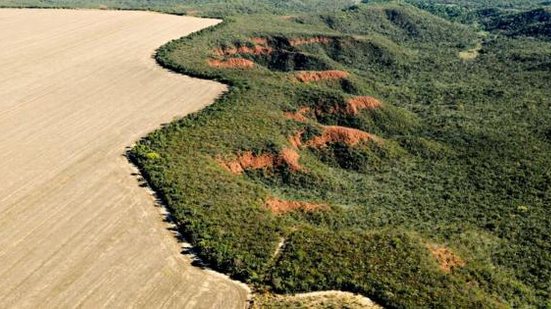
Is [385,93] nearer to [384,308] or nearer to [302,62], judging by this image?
[302,62]

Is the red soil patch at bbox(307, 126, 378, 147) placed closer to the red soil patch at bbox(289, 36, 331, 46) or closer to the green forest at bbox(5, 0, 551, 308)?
the green forest at bbox(5, 0, 551, 308)

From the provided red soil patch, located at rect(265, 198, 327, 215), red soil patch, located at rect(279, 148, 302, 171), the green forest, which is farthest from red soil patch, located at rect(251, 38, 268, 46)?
red soil patch, located at rect(265, 198, 327, 215)

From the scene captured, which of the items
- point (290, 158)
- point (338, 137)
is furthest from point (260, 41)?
point (290, 158)

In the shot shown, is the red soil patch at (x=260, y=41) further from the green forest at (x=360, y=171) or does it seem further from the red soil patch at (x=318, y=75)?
the red soil patch at (x=318, y=75)

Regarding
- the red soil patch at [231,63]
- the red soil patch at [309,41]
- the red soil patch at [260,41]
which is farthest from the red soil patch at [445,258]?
the red soil patch at [309,41]

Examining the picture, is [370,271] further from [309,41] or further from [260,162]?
[309,41]

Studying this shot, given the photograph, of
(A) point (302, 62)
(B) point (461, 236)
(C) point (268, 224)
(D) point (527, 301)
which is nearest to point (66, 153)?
(C) point (268, 224)
